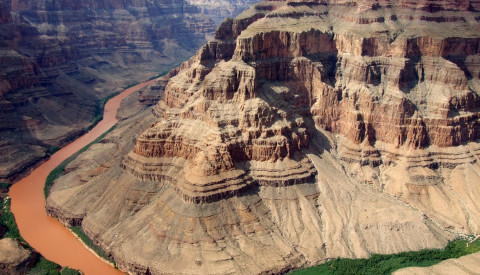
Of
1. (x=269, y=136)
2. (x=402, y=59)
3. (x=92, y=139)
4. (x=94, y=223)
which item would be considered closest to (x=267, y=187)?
(x=269, y=136)

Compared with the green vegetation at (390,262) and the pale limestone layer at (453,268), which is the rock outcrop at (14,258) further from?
the pale limestone layer at (453,268)

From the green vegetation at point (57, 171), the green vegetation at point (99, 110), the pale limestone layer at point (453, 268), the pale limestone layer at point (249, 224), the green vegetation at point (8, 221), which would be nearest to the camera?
the pale limestone layer at point (453, 268)

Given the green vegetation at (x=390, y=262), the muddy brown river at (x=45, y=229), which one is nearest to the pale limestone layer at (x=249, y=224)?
the green vegetation at (x=390, y=262)

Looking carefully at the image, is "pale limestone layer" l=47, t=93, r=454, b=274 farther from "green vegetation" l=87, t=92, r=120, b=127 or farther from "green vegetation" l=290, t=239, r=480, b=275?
"green vegetation" l=87, t=92, r=120, b=127

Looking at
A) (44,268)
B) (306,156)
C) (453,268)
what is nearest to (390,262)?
(453,268)

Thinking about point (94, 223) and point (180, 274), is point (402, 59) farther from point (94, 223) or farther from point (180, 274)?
point (94, 223)

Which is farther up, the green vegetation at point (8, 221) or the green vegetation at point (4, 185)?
the green vegetation at point (4, 185)

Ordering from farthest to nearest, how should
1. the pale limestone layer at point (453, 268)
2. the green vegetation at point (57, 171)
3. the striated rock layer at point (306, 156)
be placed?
1. the green vegetation at point (57, 171)
2. the striated rock layer at point (306, 156)
3. the pale limestone layer at point (453, 268)


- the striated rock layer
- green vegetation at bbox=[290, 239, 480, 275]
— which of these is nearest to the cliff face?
the striated rock layer
